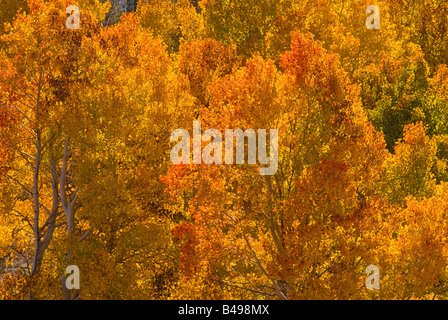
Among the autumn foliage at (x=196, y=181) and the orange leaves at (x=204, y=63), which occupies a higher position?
the orange leaves at (x=204, y=63)

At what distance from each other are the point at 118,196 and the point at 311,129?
8577 millimetres

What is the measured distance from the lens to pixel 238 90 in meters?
21.0

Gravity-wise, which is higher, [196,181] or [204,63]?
[204,63]

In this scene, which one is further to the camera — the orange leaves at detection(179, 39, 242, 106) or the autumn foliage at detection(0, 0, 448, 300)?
the orange leaves at detection(179, 39, 242, 106)

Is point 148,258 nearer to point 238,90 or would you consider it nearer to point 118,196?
point 118,196

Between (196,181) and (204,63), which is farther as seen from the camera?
(204,63)

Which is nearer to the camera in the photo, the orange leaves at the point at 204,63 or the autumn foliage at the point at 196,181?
the autumn foliage at the point at 196,181

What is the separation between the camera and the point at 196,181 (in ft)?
75.1

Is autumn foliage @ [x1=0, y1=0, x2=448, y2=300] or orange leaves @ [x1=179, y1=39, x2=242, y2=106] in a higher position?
orange leaves @ [x1=179, y1=39, x2=242, y2=106]

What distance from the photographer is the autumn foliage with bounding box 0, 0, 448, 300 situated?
2069 centimetres

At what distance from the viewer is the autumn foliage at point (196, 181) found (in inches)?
814
